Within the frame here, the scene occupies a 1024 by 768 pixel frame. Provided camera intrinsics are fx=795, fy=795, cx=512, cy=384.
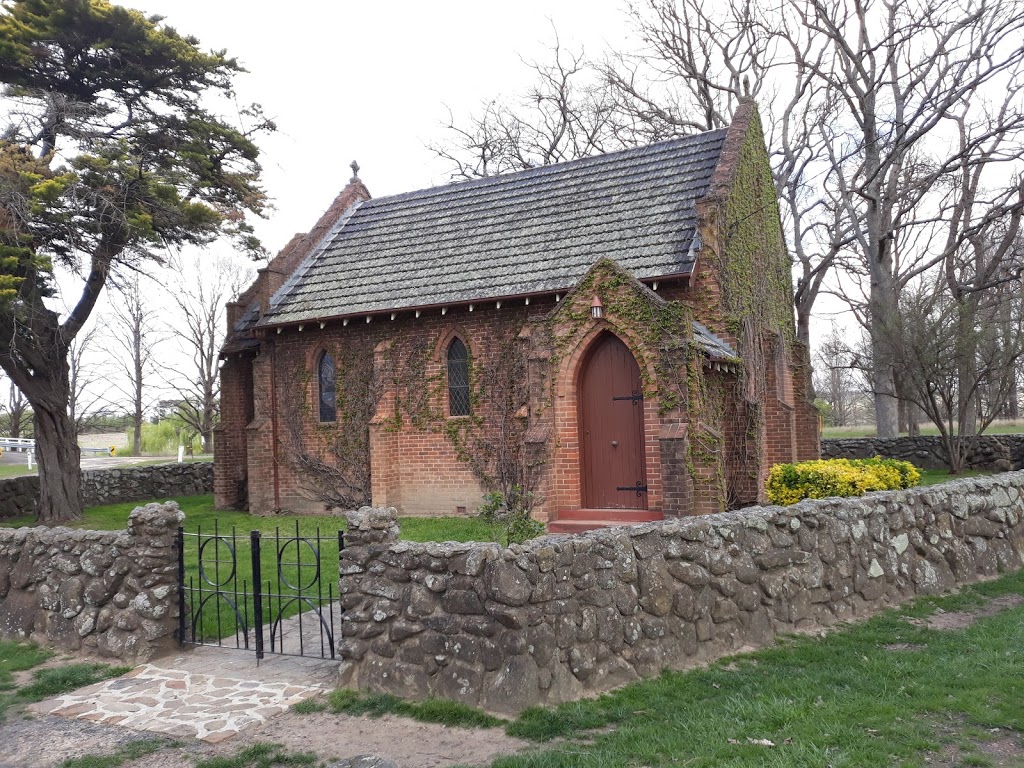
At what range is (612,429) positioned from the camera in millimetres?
13648

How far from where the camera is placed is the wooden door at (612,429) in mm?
13383

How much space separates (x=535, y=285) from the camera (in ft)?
51.0

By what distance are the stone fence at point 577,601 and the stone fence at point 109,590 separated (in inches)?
92.9

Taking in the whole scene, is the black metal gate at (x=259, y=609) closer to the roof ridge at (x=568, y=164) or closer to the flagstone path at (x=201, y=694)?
the flagstone path at (x=201, y=694)

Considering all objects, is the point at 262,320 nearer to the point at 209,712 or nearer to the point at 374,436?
the point at 374,436

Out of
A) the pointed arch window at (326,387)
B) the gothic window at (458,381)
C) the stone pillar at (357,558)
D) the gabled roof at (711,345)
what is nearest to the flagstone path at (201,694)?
the stone pillar at (357,558)

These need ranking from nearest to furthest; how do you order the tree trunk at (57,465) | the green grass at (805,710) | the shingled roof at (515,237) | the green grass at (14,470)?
the green grass at (805,710) → the shingled roof at (515,237) → the tree trunk at (57,465) → the green grass at (14,470)

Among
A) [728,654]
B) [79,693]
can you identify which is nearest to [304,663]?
[79,693]

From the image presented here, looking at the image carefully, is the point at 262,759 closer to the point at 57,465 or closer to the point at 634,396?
the point at 634,396

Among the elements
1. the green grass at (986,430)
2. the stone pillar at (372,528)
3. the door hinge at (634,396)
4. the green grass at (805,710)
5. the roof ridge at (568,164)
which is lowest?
the green grass at (805,710)

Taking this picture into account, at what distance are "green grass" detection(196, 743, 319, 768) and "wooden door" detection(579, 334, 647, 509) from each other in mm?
8560

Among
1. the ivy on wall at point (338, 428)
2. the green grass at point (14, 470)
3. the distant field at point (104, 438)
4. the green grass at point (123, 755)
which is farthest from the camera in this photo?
the distant field at point (104, 438)

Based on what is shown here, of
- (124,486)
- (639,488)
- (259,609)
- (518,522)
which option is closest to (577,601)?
(518,522)

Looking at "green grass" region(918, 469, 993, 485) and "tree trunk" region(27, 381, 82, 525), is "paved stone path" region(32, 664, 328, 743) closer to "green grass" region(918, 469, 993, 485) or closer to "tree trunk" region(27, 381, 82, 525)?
"tree trunk" region(27, 381, 82, 525)
